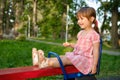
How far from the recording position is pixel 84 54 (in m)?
5.32

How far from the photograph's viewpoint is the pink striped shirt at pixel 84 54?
17.2 ft

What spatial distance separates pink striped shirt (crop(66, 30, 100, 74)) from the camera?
5.23 meters

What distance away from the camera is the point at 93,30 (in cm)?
541

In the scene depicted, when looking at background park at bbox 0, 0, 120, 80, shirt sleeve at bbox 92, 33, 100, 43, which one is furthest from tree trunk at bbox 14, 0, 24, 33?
shirt sleeve at bbox 92, 33, 100, 43

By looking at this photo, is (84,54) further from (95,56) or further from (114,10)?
(114,10)

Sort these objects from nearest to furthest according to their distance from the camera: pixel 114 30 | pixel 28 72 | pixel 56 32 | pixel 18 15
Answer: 1. pixel 28 72
2. pixel 114 30
3. pixel 18 15
4. pixel 56 32

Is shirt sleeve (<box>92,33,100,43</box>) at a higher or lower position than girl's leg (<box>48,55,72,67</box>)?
higher

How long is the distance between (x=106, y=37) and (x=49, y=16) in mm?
15401

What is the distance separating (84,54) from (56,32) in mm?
45772

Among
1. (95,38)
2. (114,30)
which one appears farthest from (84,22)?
(114,30)

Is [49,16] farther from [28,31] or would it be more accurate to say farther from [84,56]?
[84,56]

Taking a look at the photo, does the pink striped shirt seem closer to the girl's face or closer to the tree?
the girl's face

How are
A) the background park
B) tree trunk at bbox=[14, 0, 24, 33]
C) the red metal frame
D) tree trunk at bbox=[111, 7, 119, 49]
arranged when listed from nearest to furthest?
the red metal frame, the background park, tree trunk at bbox=[111, 7, 119, 49], tree trunk at bbox=[14, 0, 24, 33]

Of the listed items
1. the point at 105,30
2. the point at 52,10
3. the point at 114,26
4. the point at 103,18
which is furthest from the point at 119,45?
the point at 52,10
